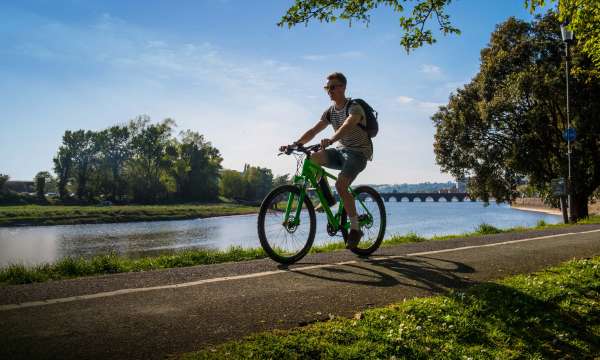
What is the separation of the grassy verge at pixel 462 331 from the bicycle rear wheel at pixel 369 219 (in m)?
2.12

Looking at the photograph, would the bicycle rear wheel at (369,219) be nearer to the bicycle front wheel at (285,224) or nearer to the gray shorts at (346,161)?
the gray shorts at (346,161)

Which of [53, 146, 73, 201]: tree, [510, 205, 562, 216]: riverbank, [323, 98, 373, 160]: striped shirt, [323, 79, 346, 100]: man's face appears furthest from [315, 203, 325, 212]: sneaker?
[53, 146, 73, 201]: tree

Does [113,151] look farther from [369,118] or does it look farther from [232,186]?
[369,118]

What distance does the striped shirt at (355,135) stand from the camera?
19.1ft

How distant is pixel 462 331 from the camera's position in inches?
141

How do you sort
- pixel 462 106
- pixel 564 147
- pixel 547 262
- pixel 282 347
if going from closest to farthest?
pixel 282 347 < pixel 547 262 < pixel 564 147 < pixel 462 106

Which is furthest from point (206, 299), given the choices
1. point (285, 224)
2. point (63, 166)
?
point (63, 166)

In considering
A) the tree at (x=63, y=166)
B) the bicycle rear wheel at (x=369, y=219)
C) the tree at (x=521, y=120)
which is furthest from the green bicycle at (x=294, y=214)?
the tree at (x=63, y=166)

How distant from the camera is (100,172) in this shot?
310ft

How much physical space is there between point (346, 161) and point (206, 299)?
2761 mm

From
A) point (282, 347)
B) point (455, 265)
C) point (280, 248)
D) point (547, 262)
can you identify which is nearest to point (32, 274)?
point (280, 248)

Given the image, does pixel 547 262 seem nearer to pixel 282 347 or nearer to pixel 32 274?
pixel 282 347

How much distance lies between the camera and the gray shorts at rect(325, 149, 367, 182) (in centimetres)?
594

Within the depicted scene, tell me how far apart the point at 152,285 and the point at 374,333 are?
232 cm
